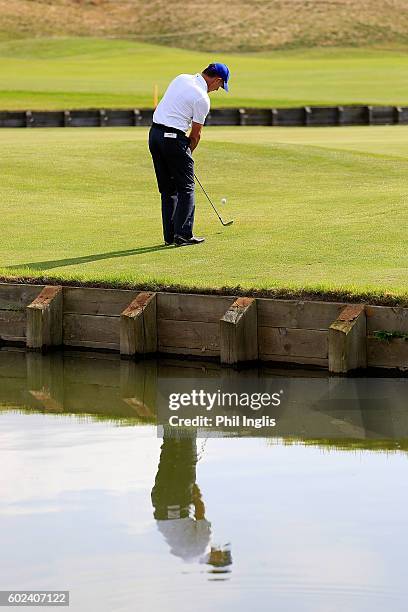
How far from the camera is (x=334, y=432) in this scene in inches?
417

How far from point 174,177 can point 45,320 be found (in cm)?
269

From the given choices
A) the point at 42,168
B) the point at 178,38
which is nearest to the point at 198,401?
the point at 42,168

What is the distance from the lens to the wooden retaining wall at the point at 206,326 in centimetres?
1212

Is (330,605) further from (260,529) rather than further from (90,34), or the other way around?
(90,34)

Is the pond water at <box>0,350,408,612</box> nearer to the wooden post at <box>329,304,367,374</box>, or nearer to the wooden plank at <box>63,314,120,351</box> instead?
the wooden post at <box>329,304,367,374</box>

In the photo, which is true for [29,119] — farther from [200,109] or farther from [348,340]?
[348,340]

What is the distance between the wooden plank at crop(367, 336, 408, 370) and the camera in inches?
477

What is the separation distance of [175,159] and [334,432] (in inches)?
211

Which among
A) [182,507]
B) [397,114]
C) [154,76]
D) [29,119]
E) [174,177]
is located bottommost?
[154,76]

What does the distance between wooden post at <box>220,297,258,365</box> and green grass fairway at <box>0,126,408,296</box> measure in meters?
0.52

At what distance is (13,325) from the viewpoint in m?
14.0

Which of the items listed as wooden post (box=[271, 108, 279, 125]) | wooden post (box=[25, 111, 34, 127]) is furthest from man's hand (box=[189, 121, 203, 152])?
wooden post (box=[271, 108, 279, 125])

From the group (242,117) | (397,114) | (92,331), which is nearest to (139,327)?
(92,331)

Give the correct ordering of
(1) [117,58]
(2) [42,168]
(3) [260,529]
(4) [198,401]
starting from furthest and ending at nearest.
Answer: (1) [117,58] → (2) [42,168] → (4) [198,401] → (3) [260,529]
